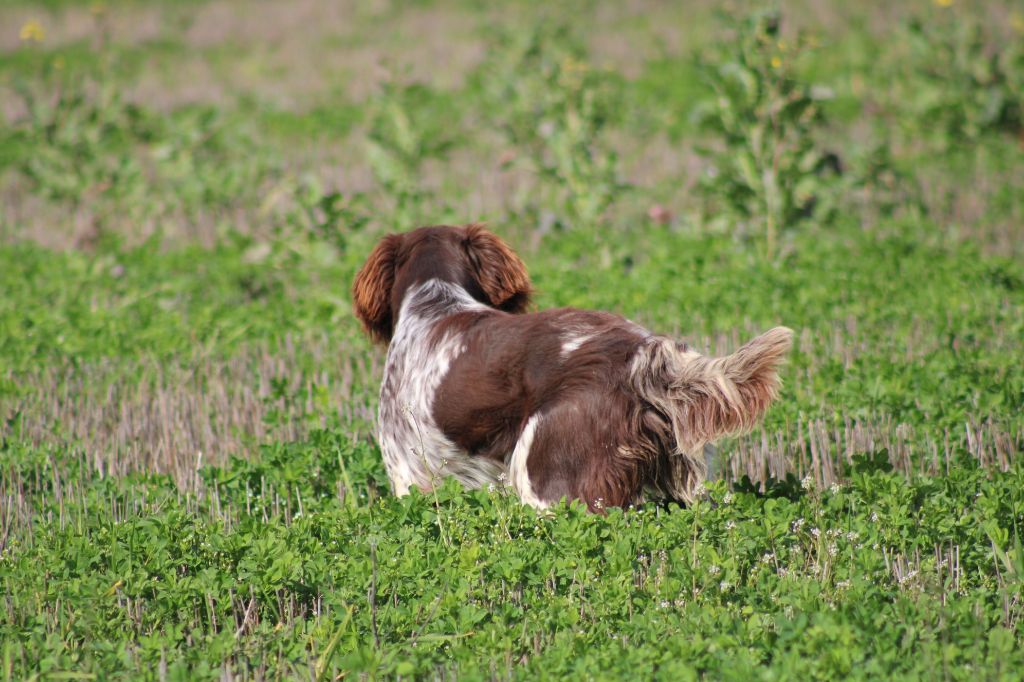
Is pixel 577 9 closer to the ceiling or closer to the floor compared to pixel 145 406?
closer to the ceiling

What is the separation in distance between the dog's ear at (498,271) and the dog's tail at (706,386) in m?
1.23

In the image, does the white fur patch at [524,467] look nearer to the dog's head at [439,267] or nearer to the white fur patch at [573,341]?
the white fur patch at [573,341]

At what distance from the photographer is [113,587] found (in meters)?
3.40

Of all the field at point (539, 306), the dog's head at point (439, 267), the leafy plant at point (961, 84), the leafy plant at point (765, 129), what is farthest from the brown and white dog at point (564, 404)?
the leafy plant at point (961, 84)

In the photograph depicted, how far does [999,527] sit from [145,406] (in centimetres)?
392

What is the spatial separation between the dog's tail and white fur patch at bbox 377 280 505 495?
70cm

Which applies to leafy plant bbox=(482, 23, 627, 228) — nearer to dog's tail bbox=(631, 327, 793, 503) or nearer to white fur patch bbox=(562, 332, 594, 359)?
white fur patch bbox=(562, 332, 594, 359)

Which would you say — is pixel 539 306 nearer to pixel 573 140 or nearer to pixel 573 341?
pixel 573 140

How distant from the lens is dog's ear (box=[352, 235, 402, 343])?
4.86 m

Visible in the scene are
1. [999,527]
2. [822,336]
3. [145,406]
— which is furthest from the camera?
[822,336]

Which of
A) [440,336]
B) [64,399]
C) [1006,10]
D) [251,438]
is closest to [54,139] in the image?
[64,399]

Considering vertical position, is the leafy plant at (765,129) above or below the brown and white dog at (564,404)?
above

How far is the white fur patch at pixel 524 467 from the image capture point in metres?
3.74

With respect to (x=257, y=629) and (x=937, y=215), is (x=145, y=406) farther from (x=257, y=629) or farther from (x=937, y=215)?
(x=937, y=215)
